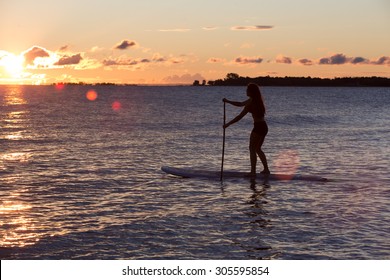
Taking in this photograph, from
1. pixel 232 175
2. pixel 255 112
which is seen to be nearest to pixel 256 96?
pixel 255 112

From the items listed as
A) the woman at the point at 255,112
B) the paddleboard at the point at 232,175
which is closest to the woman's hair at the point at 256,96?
the woman at the point at 255,112

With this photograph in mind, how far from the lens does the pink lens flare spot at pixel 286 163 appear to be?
65.0 ft

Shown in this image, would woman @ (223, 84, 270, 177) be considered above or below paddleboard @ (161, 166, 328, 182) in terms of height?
above

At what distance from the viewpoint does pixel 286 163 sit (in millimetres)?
22422

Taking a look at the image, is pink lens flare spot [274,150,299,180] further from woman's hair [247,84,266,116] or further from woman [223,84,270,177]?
woman's hair [247,84,266,116]

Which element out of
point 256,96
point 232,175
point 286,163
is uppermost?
point 256,96

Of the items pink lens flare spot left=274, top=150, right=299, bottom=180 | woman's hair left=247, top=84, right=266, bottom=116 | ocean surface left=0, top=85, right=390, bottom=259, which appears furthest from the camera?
pink lens flare spot left=274, top=150, right=299, bottom=180

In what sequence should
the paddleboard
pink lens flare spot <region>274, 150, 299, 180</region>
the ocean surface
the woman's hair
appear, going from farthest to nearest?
pink lens flare spot <region>274, 150, 299, 180</region> → the paddleboard → the woman's hair → the ocean surface

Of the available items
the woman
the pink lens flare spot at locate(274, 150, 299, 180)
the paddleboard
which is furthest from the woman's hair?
the pink lens flare spot at locate(274, 150, 299, 180)

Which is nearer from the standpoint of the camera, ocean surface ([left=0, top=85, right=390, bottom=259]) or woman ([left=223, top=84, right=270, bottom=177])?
ocean surface ([left=0, top=85, right=390, bottom=259])

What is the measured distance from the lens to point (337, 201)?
14.2m

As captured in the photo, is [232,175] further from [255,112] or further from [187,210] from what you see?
[187,210]

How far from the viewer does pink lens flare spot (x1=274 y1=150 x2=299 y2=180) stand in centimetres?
1981

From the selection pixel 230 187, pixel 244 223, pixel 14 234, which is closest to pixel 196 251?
pixel 244 223
